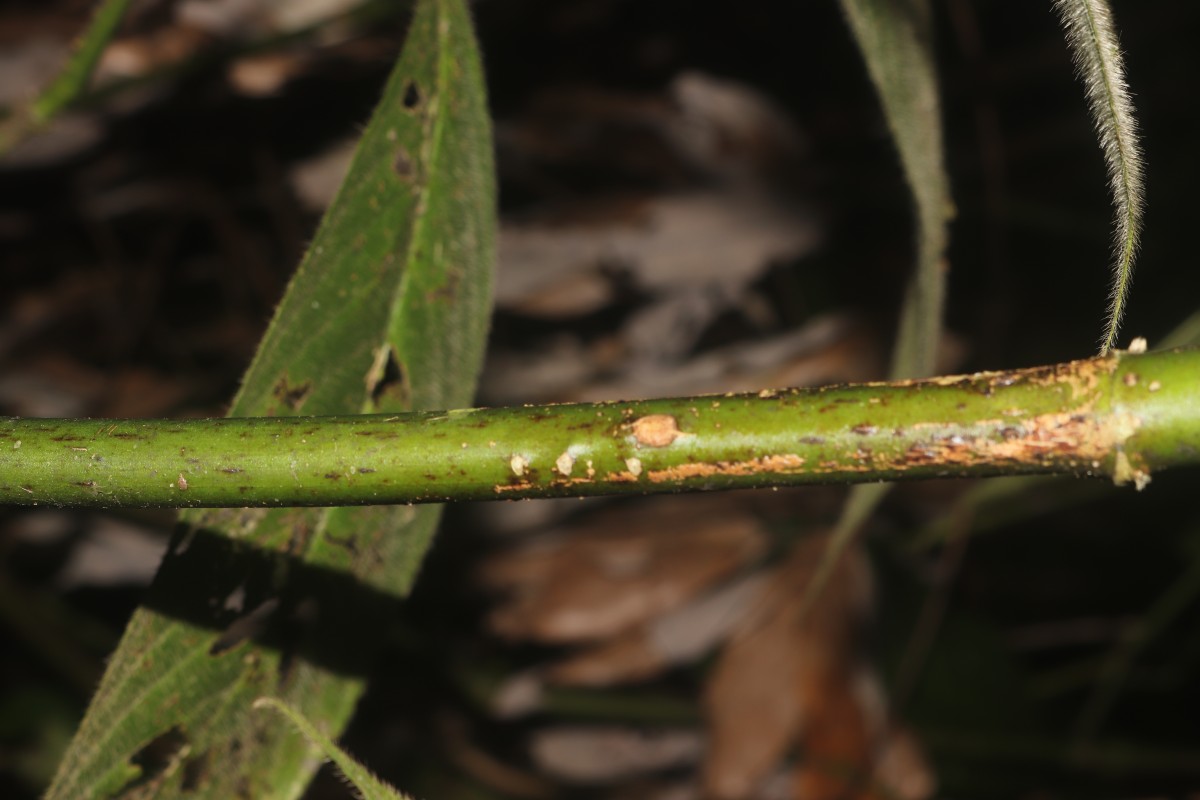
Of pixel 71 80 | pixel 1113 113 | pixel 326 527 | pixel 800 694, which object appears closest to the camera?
pixel 1113 113

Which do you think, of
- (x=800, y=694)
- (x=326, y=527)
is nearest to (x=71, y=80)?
(x=326, y=527)

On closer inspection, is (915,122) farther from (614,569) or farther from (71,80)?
(614,569)

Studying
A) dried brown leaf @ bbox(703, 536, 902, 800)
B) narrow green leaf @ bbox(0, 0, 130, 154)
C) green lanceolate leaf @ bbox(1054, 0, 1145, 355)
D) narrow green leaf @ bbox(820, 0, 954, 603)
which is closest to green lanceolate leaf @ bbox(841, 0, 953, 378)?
narrow green leaf @ bbox(820, 0, 954, 603)

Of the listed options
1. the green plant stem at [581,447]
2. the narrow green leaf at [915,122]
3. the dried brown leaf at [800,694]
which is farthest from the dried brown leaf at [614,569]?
the green plant stem at [581,447]

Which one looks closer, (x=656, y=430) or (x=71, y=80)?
(x=656, y=430)

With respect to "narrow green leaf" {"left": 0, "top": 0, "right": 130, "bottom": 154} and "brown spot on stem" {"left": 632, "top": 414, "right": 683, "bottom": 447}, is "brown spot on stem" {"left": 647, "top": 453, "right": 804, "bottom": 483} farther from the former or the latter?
"narrow green leaf" {"left": 0, "top": 0, "right": 130, "bottom": 154}

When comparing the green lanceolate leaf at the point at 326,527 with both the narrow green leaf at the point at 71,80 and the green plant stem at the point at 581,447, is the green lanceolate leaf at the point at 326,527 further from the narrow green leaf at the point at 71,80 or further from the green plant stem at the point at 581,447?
the narrow green leaf at the point at 71,80
